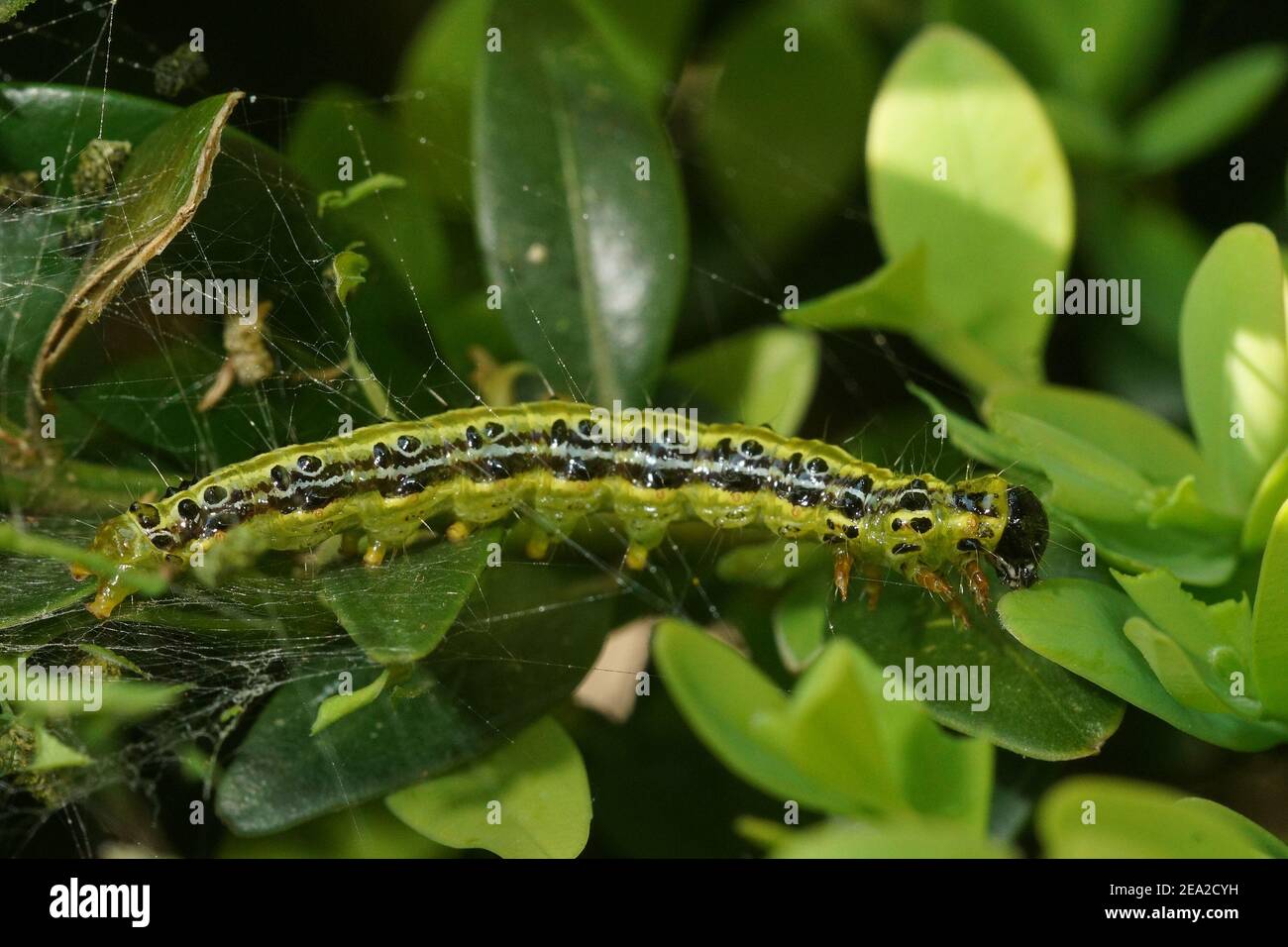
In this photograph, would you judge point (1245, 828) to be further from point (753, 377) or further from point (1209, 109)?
point (1209, 109)

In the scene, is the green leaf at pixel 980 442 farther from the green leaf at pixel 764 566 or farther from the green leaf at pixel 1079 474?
the green leaf at pixel 764 566

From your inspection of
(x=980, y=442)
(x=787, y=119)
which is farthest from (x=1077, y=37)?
(x=980, y=442)

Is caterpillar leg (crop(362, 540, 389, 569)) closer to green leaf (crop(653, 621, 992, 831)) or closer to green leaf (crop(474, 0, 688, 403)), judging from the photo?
green leaf (crop(474, 0, 688, 403))

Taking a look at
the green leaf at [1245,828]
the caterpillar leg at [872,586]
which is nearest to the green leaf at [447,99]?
the caterpillar leg at [872,586]

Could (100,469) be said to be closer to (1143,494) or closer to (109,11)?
(109,11)

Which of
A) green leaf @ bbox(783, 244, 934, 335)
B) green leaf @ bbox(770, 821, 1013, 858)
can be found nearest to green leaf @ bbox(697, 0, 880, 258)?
green leaf @ bbox(783, 244, 934, 335)
